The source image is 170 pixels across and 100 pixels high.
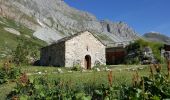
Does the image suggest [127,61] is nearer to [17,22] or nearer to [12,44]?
[12,44]

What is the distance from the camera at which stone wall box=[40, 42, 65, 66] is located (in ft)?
160

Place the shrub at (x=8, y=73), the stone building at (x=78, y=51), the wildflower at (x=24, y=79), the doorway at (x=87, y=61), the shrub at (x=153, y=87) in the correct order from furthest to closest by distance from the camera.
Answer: the doorway at (x=87, y=61), the stone building at (x=78, y=51), the shrub at (x=8, y=73), the wildflower at (x=24, y=79), the shrub at (x=153, y=87)

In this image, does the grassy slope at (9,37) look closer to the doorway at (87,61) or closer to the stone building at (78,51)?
the stone building at (78,51)

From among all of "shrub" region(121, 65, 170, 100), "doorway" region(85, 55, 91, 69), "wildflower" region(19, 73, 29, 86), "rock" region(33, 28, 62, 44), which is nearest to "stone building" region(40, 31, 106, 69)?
"doorway" region(85, 55, 91, 69)

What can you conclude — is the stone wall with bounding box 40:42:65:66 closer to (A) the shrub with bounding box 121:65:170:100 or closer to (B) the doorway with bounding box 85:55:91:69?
(B) the doorway with bounding box 85:55:91:69

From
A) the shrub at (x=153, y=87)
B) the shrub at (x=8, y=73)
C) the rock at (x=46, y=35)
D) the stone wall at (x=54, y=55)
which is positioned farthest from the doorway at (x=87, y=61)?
the rock at (x=46, y=35)

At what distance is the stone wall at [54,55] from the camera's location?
4872 cm

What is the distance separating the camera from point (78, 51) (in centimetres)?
4947

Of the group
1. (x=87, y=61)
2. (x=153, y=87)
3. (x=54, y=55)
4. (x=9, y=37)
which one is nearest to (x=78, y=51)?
(x=87, y=61)

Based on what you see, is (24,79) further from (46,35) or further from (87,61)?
(46,35)

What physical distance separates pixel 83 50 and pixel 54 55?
4.43 meters

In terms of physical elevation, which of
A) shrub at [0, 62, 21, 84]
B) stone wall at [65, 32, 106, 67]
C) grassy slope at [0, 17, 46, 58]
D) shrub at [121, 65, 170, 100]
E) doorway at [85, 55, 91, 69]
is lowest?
shrub at [121, 65, 170, 100]

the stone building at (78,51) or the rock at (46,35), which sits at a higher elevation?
the rock at (46,35)

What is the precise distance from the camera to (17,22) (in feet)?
584
